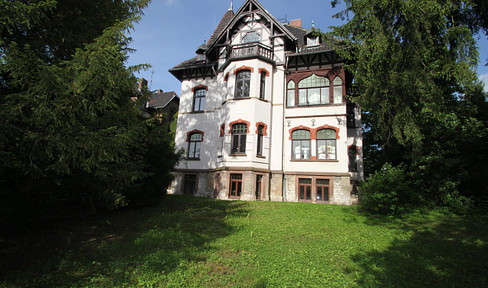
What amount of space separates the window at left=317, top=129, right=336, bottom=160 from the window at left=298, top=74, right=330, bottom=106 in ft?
7.11

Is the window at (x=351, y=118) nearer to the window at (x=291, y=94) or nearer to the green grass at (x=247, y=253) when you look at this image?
the window at (x=291, y=94)

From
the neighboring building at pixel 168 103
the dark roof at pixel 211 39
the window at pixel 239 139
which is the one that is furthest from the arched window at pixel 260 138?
the neighboring building at pixel 168 103

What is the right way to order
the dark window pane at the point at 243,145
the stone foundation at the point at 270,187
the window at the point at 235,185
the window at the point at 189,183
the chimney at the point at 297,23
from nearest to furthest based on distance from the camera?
1. the stone foundation at the point at 270,187
2. the window at the point at 235,185
3. the dark window pane at the point at 243,145
4. the window at the point at 189,183
5. the chimney at the point at 297,23

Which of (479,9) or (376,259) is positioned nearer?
(376,259)

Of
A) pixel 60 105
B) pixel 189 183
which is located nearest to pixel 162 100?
pixel 189 183

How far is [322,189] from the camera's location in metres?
15.8

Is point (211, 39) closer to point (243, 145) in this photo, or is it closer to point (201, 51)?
point (201, 51)

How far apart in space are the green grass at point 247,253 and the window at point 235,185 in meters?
6.28

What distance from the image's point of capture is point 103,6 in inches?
264

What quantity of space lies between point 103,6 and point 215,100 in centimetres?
1267

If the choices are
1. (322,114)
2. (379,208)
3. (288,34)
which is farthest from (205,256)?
(288,34)

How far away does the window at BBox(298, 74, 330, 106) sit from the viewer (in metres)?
16.9

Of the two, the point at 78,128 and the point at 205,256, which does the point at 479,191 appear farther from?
the point at 78,128

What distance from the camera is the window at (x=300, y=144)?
54.4ft
